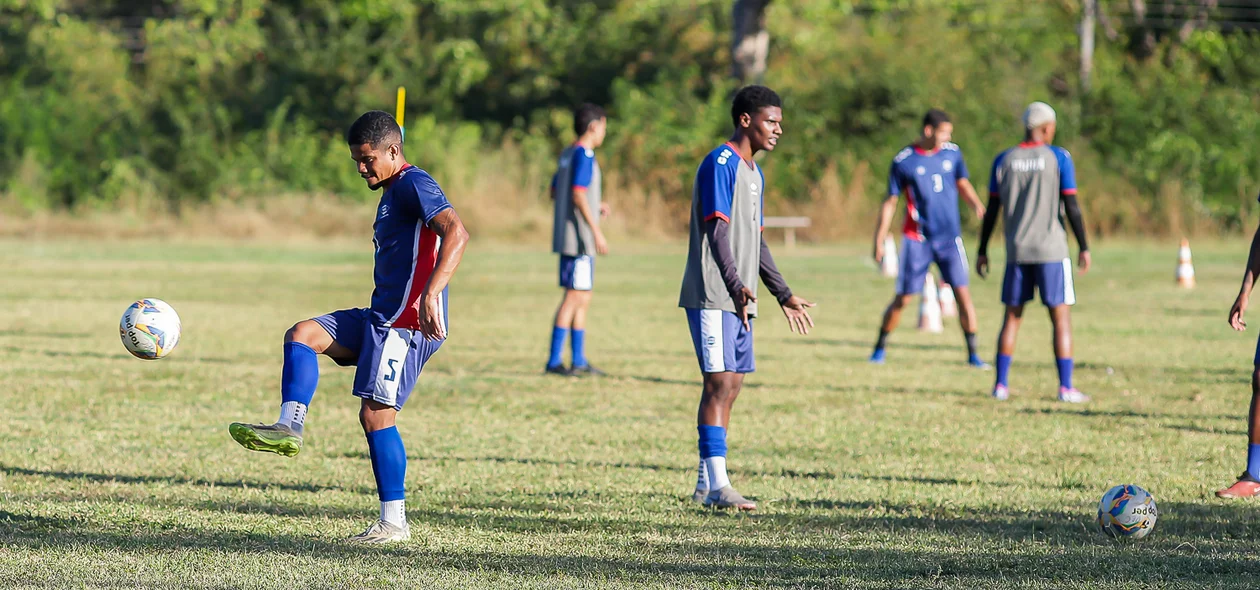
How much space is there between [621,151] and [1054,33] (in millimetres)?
15983

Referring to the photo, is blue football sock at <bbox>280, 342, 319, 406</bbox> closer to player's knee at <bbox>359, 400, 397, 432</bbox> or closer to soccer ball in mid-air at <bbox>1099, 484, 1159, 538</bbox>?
player's knee at <bbox>359, 400, 397, 432</bbox>

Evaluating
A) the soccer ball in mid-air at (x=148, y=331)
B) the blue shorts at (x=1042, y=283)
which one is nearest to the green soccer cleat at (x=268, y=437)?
the soccer ball in mid-air at (x=148, y=331)

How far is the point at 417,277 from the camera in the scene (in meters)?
5.95

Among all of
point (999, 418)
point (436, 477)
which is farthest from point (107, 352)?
point (999, 418)

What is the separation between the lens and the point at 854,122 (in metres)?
37.8

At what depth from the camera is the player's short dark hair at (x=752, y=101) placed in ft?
22.6

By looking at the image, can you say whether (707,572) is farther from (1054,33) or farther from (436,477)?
(1054,33)

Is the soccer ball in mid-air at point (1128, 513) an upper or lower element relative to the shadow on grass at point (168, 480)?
upper

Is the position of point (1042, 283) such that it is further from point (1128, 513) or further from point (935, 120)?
point (1128, 513)

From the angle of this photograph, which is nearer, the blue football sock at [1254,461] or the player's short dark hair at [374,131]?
the player's short dark hair at [374,131]

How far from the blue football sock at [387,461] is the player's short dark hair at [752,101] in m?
2.13

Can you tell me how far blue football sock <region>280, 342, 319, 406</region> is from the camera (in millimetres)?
5859

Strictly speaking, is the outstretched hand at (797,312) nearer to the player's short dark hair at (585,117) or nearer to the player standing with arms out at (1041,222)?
the player standing with arms out at (1041,222)

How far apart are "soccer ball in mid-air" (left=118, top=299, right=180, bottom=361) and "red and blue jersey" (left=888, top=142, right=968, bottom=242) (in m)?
7.17
